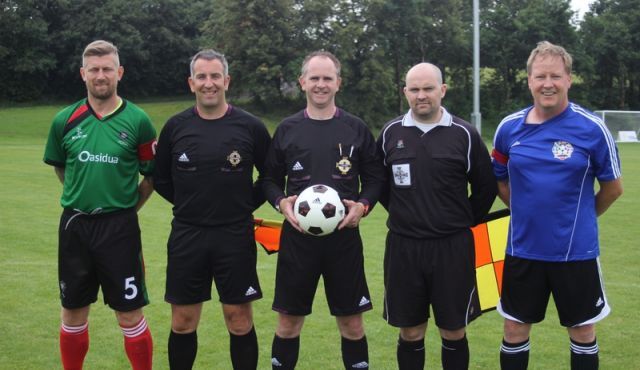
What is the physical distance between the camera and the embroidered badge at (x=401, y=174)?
4.08 meters

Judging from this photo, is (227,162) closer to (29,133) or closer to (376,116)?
(29,133)

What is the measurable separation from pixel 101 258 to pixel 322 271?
1379mm

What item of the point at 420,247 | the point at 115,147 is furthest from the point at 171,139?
the point at 420,247

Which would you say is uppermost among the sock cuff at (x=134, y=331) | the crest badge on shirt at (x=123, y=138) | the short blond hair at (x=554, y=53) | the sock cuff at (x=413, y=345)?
the short blond hair at (x=554, y=53)

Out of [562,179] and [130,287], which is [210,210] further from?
[562,179]

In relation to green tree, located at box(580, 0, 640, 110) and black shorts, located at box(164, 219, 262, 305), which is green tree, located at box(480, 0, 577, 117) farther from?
black shorts, located at box(164, 219, 262, 305)

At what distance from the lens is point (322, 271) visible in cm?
420

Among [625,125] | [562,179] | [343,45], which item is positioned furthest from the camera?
[343,45]

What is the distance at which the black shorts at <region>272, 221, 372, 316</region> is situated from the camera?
4133 mm

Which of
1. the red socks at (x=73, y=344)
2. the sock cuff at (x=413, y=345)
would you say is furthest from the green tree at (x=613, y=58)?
the red socks at (x=73, y=344)

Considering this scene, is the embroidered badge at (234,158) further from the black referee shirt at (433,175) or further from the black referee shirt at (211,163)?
the black referee shirt at (433,175)

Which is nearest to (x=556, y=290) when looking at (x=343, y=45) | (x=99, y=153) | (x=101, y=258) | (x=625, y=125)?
(x=101, y=258)

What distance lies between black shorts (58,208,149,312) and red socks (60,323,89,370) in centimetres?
19

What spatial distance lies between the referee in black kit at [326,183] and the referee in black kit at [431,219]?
0.20m
